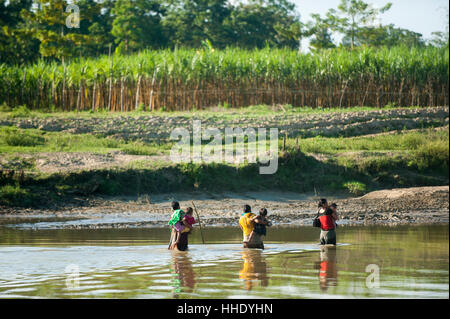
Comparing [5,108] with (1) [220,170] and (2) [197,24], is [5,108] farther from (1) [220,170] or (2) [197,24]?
(2) [197,24]

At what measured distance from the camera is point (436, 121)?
2667 cm

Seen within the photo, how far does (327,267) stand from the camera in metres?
10.4

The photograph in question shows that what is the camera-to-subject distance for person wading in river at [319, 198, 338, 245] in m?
12.4

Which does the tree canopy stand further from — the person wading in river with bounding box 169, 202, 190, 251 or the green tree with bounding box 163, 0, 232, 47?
the person wading in river with bounding box 169, 202, 190, 251

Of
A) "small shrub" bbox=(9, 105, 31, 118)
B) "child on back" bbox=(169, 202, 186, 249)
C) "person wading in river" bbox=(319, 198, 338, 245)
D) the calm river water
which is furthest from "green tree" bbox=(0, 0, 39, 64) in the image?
"person wading in river" bbox=(319, 198, 338, 245)

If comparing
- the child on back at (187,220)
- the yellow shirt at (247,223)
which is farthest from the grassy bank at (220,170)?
the yellow shirt at (247,223)

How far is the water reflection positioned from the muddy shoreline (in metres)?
4.47

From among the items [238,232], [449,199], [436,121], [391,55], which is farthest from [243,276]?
[391,55]

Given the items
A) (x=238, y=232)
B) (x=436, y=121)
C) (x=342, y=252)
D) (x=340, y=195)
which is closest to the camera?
(x=342, y=252)

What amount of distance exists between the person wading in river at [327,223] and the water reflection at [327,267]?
0.18 m

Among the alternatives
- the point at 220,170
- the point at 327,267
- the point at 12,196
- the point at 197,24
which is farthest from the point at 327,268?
the point at 197,24

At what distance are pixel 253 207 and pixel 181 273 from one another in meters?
8.62
